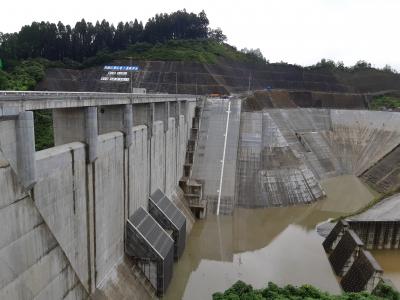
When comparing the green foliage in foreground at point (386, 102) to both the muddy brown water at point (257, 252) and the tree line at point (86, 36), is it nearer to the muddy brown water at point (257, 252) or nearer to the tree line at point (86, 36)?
the muddy brown water at point (257, 252)

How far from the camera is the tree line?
190 ft

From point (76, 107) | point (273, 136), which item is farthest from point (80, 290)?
point (273, 136)

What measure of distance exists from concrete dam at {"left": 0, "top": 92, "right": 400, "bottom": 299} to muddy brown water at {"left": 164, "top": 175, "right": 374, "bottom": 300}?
4.3 inches

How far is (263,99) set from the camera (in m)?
50.3

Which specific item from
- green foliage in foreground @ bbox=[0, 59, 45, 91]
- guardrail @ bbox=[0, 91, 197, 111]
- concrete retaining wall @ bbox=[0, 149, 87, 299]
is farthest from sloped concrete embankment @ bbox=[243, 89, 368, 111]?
concrete retaining wall @ bbox=[0, 149, 87, 299]

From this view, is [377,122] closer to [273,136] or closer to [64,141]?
[273,136]

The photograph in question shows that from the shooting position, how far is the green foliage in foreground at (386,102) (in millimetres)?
60591

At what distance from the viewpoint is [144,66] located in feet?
178

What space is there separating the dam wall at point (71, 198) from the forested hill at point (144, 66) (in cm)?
2647

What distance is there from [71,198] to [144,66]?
1754 inches

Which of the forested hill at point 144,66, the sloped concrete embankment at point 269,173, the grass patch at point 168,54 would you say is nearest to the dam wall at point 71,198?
the sloped concrete embankment at point 269,173

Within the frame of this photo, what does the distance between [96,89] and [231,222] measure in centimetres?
3182

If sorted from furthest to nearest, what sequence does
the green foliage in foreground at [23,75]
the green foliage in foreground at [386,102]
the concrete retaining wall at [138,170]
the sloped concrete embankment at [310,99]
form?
the green foliage in foreground at [386,102] < the sloped concrete embankment at [310,99] < the green foliage in foreground at [23,75] < the concrete retaining wall at [138,170]

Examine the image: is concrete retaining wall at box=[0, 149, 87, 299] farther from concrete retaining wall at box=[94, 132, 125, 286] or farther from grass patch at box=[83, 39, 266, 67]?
grass patch at box=[83, 39, 266, 67]
